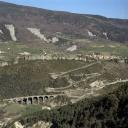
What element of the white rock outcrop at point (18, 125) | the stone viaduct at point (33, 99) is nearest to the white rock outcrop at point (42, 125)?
the white rock outcrop at point (18, 125)

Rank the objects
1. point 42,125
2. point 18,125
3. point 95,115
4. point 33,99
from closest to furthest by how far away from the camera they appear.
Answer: point 95,115
point 42,125
point 18,125
point 33,99

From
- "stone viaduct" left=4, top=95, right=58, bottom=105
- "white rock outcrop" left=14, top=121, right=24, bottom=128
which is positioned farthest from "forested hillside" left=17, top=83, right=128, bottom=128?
"stone viaduct" left=4, top=95, right=58, bottom=105

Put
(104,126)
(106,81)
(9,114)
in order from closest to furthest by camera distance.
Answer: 1. (104,126)
2. (9,114)
3. (106,81)

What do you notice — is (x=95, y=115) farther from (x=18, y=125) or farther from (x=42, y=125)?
(x=18, y=125)

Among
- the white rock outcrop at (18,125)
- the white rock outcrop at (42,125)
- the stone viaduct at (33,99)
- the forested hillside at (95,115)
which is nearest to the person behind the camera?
the forested hillside at (95,115)

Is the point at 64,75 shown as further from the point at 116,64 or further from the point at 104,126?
the point at 104,126

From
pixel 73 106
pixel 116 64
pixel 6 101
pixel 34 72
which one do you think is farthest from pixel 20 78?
pixel 73 106

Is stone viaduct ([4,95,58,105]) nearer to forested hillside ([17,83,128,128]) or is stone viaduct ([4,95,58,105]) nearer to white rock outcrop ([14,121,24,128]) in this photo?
white rock outcrop ([14,121,24,128])

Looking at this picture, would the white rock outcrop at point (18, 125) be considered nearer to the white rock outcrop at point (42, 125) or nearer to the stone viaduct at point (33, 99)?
the white rock outcrop at point (42, 125)

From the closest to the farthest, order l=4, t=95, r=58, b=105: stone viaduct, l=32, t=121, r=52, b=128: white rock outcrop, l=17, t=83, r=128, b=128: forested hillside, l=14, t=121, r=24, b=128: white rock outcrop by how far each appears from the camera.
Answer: l=17, t=83, r=128, b=128: forested hillside
l=32, t=121, r=52, b=128: white rock outcrop
l=14, t=121, r=24, b=128: white rock outcrop
l=4, t=95, r=58, b=105: stone viaduct

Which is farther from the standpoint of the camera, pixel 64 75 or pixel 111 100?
pixel 64 75

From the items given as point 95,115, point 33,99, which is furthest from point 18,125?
point 33,99
